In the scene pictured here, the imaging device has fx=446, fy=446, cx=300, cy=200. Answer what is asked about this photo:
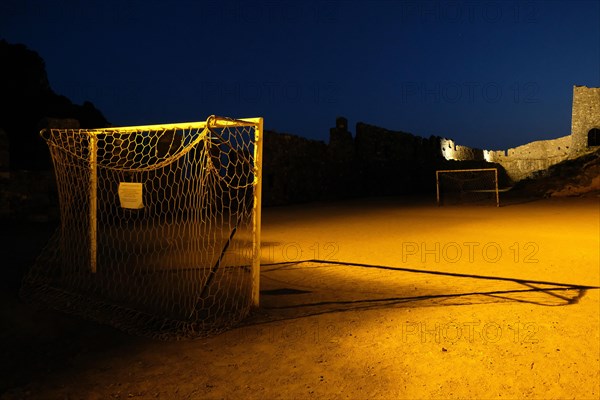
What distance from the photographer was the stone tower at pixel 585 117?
2847 centimetres

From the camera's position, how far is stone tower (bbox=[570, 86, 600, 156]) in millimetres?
28469

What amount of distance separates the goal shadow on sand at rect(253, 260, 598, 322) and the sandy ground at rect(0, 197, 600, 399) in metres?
0.02

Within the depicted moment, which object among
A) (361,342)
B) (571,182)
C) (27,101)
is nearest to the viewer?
(361,342)

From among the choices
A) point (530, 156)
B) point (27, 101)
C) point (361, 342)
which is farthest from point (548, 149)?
point (361, 342)

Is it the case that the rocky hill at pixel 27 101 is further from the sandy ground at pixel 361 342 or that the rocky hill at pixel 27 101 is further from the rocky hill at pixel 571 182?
the rocky hill at pixel 571 182

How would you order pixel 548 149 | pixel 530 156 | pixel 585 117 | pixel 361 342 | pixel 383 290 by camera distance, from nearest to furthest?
pixel 361 342 → pixel 383 290 → pixel 585 117 → pixel 548 149 → pixel 530 156

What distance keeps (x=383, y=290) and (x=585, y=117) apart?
30902 mm

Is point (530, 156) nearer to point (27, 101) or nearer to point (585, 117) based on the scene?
point (585, 117)

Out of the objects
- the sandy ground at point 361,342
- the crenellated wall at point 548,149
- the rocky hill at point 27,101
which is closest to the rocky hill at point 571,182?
the crenellated wall at point 548,149

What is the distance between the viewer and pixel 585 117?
2891 cm

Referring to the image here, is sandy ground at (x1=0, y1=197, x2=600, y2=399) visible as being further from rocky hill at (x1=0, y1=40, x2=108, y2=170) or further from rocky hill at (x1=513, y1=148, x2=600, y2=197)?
rocky hill at (x1=0, y1=40, x2=108, y2=170)

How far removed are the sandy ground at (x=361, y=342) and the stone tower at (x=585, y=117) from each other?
1094 inches

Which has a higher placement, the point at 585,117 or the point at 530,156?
the point at 585,117

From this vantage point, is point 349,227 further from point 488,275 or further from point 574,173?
point 574,173
